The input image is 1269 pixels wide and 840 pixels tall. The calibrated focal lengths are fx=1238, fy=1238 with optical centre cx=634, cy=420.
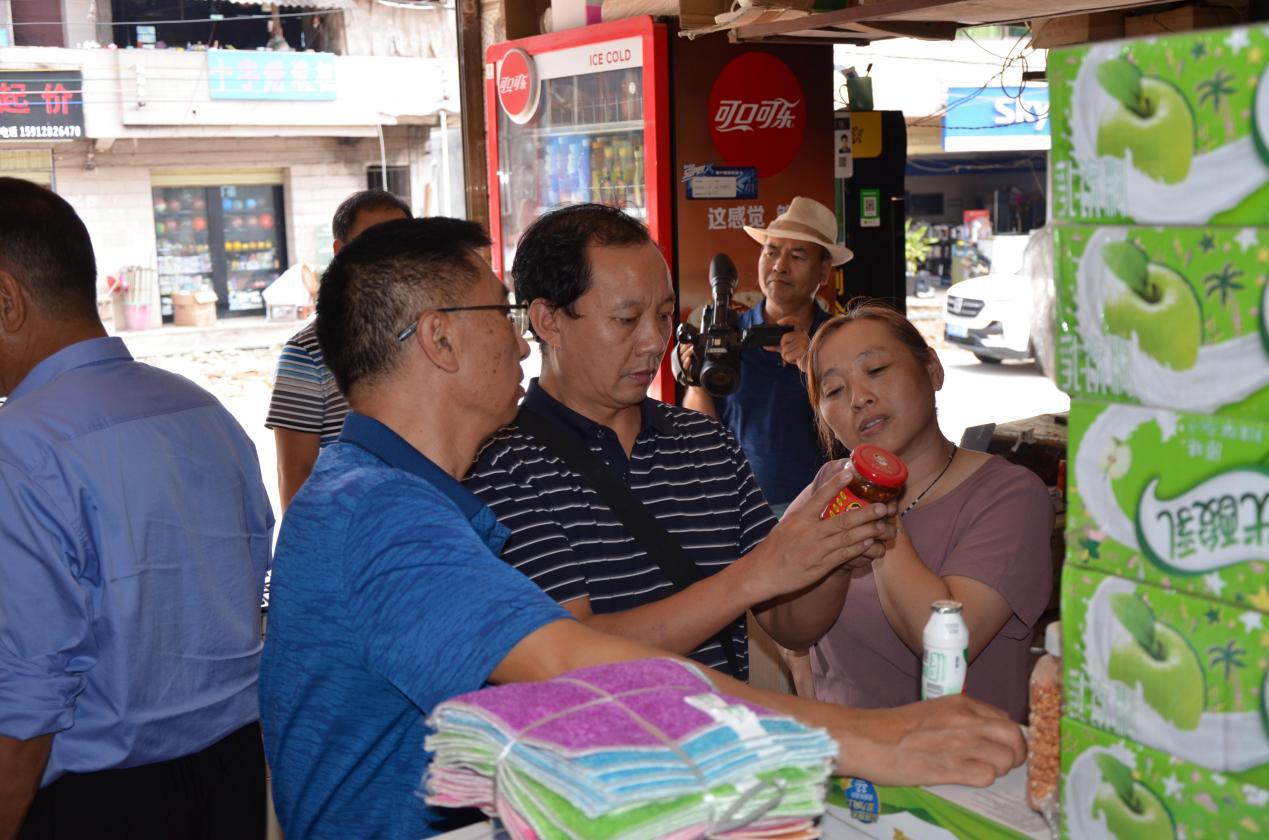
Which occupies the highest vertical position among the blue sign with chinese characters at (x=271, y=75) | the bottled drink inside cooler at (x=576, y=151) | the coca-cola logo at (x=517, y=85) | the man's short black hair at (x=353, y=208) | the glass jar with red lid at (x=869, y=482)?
the blue sign with chinese characters at (x=271, y=75)

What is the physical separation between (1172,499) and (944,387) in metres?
9.35

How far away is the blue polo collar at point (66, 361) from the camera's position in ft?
6.78

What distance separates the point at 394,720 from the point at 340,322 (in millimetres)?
513

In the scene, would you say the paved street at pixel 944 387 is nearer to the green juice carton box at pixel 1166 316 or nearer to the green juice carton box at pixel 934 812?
the green juice carton box at pixel 934 812

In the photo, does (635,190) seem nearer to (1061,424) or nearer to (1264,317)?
(1061,424)

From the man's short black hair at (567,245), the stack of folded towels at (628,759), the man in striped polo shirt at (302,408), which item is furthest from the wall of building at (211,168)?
the stack of folded towels at (628,759)

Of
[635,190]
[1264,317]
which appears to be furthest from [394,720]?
[635,190]

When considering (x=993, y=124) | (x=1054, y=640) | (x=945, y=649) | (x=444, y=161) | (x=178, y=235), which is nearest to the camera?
(x=1054, y=640)

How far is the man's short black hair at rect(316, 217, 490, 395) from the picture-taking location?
5.14ft

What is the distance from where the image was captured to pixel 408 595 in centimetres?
126

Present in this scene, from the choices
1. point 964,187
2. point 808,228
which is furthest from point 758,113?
point 964,187

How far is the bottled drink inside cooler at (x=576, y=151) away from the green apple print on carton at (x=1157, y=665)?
3297 mm

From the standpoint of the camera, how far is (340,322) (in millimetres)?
1591

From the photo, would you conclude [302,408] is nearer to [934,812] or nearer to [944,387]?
[934,812]
